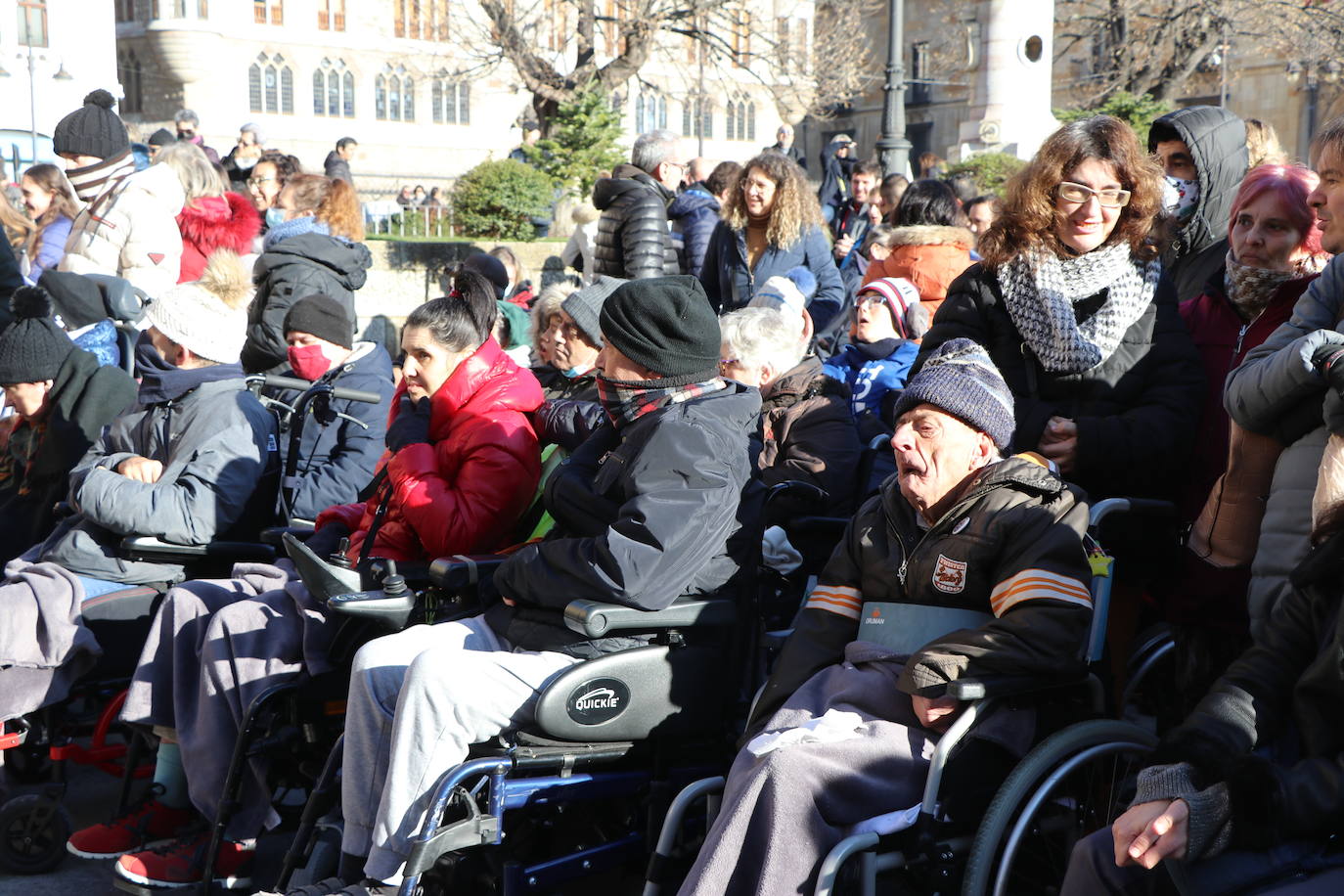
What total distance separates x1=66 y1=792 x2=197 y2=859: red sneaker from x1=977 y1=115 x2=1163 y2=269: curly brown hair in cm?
308

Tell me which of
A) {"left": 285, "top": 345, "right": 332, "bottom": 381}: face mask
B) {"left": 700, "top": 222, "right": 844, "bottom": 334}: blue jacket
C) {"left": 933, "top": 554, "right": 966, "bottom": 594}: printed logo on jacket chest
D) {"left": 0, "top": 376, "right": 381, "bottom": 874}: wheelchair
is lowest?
{"left": 0, "top": 376, "right": 381, "bottom": 874}: wheelchair

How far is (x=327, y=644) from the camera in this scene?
417cm

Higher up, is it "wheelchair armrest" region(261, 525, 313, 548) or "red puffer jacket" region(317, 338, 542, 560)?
"red puffer jacket" region(317, 338, 542, 560)

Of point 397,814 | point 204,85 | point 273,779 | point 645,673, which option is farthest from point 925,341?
point 204,85

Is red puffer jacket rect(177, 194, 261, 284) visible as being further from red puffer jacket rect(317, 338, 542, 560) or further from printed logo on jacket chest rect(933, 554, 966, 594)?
printed logo on jacket chest rect(933, 554, 966, 594)

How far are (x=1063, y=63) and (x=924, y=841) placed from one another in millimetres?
41142

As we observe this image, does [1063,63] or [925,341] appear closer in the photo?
[925,341]

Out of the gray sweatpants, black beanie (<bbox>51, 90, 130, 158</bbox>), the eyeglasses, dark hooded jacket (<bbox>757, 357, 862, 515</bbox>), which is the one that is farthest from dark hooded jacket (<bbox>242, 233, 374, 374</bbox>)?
the eyeglasses

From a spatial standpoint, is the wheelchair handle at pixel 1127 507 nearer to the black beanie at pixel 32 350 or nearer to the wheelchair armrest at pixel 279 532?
the wheelchair armrest at pixel 279 532

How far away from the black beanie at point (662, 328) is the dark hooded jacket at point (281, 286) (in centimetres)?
245

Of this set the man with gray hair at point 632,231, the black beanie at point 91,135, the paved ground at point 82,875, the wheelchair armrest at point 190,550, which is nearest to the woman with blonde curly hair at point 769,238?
the man with gray hair at point 632,231

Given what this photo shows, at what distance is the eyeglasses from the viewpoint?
12.6 feet

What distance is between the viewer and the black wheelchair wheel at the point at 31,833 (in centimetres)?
443

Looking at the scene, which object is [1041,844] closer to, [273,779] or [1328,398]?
[1328,398]
